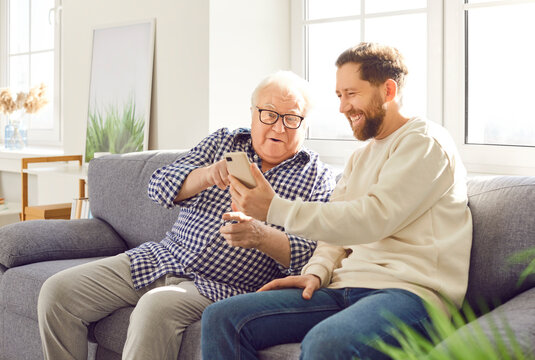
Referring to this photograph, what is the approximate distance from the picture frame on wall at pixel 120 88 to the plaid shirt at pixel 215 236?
1.44 meters

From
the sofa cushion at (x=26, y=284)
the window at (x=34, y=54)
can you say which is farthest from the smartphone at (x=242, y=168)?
the window at (x=34, y=54)

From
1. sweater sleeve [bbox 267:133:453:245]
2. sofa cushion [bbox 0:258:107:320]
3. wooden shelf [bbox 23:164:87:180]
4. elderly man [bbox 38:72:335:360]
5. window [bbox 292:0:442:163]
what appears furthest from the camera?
wooden shelf [bbox 23:164:87:180]

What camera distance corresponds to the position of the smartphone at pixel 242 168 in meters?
1.63

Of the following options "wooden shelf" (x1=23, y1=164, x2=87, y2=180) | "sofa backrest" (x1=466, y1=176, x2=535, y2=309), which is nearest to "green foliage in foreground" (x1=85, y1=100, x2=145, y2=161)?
"wooden shelf" (x1=23, y1=164, x2=87, y2=180)

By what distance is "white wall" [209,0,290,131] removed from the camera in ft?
10.7

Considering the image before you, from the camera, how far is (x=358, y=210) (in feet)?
4.99

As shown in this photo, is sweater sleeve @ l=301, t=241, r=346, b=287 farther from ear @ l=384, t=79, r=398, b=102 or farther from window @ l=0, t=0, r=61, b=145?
window @ l=0, t=0, r=61, b=145

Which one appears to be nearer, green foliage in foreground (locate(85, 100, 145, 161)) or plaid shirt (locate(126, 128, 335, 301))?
plaid shirt (locate(126, 128, 335, 301))

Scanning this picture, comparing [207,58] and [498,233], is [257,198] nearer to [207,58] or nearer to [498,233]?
[498,233]

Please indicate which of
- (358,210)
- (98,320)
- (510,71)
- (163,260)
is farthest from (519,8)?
(98,320)

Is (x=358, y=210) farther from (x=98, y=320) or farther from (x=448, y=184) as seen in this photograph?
(x=98, y=320)

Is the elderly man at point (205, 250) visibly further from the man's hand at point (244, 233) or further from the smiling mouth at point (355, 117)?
the smiling mouth at point (355, 117)

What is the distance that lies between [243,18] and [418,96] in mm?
1015

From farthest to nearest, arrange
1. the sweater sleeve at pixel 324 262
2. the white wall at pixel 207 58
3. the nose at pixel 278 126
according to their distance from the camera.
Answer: the white wall at pixel 207 58
the nose at pixel 278 126
the sweater sleeve at pixel 324 262
